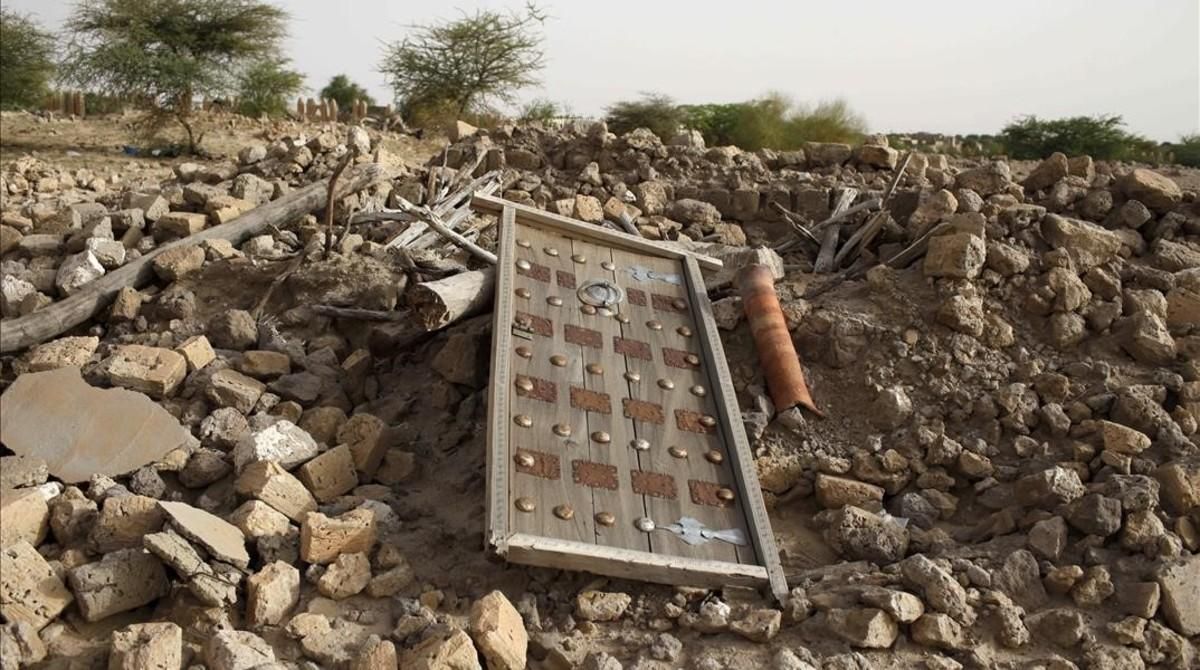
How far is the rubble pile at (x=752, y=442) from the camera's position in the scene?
3.59 metres

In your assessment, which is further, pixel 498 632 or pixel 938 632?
pixel 938 632

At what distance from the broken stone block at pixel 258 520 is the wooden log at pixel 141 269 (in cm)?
217

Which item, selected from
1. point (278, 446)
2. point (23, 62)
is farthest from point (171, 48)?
point (278, 446)

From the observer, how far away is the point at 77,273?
19.3ft

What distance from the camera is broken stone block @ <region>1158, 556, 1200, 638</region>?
3.68m

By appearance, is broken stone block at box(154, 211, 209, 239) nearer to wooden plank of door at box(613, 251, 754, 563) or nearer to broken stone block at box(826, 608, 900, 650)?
wooden plank of door at box(613, 251, 754, 563)

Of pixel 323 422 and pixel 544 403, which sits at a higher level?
pixel 544 403

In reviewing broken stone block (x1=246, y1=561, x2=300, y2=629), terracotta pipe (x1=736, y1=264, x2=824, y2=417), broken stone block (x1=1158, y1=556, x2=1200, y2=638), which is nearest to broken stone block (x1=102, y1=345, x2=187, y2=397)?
broken stone block (x1=246, y1=561, x2=300, y2=629)

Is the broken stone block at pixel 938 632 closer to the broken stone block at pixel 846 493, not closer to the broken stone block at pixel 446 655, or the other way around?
the broken stone block at pixel 846 493

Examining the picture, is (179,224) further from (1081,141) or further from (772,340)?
(1081,141)

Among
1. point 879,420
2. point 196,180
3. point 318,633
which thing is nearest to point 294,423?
point 318,633

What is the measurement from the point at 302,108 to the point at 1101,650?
63.3ft

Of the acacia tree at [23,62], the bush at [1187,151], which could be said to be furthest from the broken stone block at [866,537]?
the acacia tree at [23,62]

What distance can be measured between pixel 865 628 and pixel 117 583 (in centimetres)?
270
